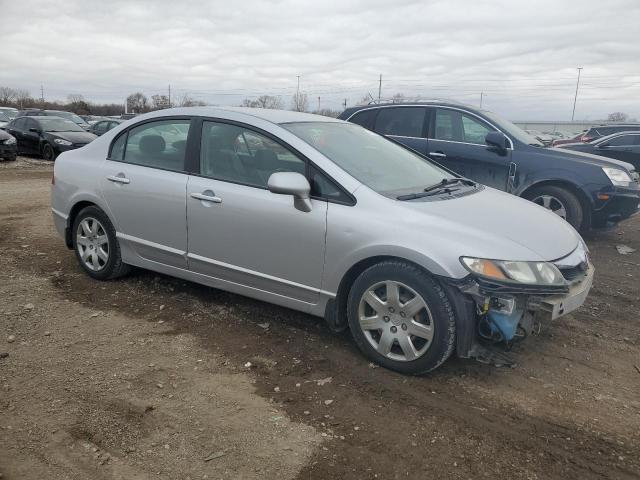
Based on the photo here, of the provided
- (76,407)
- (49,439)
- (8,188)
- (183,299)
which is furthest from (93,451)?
(8,188)

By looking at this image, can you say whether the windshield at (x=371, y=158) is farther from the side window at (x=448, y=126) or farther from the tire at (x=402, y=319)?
the side window at (x=448, y=126)

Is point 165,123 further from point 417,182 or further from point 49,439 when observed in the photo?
point 49,439

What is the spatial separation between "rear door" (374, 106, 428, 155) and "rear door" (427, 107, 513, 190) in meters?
0.13

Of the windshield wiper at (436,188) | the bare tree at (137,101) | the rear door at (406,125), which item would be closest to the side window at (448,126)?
the rear door at (406,125)

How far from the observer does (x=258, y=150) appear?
→ 4.06m

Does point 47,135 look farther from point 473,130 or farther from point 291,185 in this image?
point 291,185

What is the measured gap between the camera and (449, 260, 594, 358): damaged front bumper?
3156 millimetres

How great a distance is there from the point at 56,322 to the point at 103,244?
100cm

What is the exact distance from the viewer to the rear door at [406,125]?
780cm

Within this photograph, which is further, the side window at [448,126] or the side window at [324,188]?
the side window at [448,126]

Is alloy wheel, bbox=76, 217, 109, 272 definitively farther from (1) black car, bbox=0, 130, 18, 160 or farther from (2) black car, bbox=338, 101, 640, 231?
(1) black car, bbox=0, 130, 18, 160

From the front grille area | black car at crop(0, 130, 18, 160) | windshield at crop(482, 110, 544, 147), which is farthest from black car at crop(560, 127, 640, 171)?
black car at crop(0, 130, 18, 160)

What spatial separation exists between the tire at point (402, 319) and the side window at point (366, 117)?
16.9 ft

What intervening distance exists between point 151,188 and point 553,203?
17.3ft
